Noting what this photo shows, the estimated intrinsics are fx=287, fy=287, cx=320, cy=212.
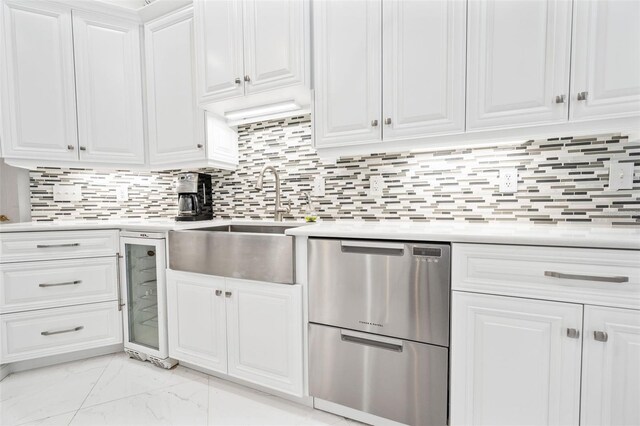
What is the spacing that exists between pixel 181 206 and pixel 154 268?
1.56ft

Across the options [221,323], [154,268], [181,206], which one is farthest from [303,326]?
[181,206]

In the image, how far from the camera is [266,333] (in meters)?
1.45

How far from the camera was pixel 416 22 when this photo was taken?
4.40ft

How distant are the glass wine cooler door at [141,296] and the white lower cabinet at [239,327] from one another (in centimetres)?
28

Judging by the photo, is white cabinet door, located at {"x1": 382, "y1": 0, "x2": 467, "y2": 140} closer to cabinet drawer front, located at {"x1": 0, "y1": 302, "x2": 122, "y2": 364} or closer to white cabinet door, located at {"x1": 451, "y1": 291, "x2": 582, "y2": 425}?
white cabinet door, located at {"x1": 451, "y1": 291, "x2": 582, "y2": 425}

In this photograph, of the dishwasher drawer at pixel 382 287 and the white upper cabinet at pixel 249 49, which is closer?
the dishwasher drawer at pixel 382 287

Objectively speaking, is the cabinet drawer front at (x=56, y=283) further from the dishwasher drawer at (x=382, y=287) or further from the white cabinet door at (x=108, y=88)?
the dishwasher drawer at (x=382, y=287)

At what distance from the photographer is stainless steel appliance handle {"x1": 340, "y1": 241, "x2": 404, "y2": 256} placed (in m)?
1.19

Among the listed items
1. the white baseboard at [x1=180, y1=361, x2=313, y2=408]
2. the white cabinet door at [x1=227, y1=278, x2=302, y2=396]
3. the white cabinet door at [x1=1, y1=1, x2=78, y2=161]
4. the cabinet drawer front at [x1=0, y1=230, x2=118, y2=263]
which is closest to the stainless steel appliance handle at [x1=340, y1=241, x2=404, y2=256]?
the white cabinet door at [x1=227, y1=278, x2=302, y2=396]

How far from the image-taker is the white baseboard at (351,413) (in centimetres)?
131

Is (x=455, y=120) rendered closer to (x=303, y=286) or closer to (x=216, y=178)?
(x=303, y=286)

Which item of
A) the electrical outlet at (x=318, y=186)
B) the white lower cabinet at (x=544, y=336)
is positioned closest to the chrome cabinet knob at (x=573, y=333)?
the white lower cabinet at (x=544, y=336)

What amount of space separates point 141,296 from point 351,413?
1563 mm

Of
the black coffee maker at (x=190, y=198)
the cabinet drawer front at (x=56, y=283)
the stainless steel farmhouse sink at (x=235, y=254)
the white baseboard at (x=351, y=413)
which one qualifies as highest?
the black coffee maker at (x=190, y=198)
